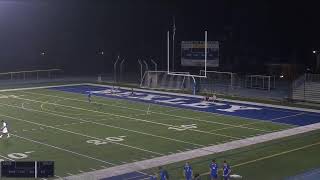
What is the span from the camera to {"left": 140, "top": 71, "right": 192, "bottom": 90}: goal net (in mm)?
41881

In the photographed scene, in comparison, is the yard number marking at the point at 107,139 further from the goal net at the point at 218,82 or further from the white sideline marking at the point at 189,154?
the goal net at the point at 218,82

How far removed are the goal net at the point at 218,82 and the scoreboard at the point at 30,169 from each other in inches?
1087

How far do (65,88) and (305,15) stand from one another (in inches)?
906

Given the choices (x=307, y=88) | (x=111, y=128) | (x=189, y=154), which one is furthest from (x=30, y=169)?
(x=307, y=88)

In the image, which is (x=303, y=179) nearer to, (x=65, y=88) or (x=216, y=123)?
(x=216, y=123)

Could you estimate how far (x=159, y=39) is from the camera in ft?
193

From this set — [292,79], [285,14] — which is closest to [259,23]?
[285,14]

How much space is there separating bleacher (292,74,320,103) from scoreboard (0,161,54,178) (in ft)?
80.2

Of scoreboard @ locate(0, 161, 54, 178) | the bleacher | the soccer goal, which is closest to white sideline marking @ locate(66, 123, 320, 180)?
scoreboard @ locate(0, 161, 54, 178)

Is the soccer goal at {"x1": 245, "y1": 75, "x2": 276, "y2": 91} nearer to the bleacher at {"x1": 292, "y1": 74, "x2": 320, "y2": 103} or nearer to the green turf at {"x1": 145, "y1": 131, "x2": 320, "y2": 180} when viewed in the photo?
the bleacher at {"x1": 292, "y1": 74, "x2": 320, "y2": 103}

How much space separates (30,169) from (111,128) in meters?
12.2

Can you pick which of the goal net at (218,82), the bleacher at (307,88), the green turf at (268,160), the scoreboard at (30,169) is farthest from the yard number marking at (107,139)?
the goal net at (218,82)

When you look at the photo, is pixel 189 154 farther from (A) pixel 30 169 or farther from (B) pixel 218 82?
(B) pixel 218 82

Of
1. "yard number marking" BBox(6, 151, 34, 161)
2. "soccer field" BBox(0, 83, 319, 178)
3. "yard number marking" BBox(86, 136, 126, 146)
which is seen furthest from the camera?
"yard number marking" BBox(86, 136, 126, 146)
